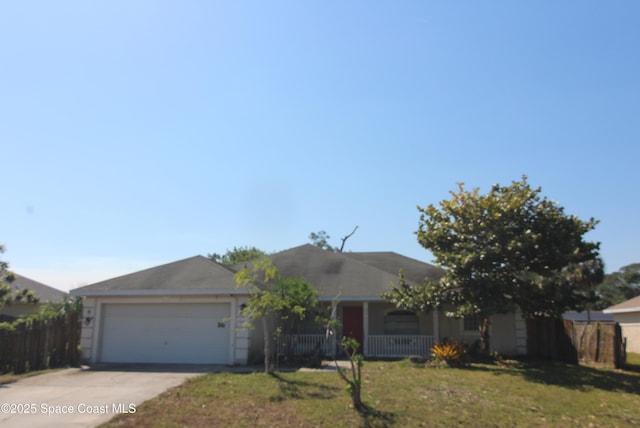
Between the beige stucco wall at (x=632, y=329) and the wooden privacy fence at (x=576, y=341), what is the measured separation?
979 cm

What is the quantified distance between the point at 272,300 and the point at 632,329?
75.9 ft

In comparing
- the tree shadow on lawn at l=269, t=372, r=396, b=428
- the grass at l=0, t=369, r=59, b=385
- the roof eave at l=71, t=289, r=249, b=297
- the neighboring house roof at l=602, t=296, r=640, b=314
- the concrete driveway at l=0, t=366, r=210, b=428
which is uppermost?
the roof eave at l=71, t=289, r=249, b=297

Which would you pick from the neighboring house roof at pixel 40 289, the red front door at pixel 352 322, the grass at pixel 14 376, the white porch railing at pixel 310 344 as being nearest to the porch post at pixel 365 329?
the red front door at pixel 352 322

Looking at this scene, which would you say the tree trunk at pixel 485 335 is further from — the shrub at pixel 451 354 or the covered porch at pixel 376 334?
the covered porch at pixel 376 334

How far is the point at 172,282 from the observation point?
56.5 ft

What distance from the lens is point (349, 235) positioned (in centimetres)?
3866

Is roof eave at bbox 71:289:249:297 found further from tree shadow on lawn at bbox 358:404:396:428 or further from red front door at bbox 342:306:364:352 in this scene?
tree shadow on lawn at bbox 358:404:396:428

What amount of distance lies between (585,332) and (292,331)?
1090cm

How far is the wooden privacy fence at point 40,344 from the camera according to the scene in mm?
14391

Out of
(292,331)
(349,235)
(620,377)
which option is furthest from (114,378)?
(349,235)

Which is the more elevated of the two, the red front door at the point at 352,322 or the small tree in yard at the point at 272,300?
the small tree in yard at the point at 272,300

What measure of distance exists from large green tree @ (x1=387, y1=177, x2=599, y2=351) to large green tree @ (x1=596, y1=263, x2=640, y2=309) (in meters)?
52.8

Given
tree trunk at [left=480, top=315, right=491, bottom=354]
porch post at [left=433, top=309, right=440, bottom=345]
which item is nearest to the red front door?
porch post at [left=433, top=309, right=440, bottom=345]

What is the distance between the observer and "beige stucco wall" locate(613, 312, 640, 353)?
25.4m
